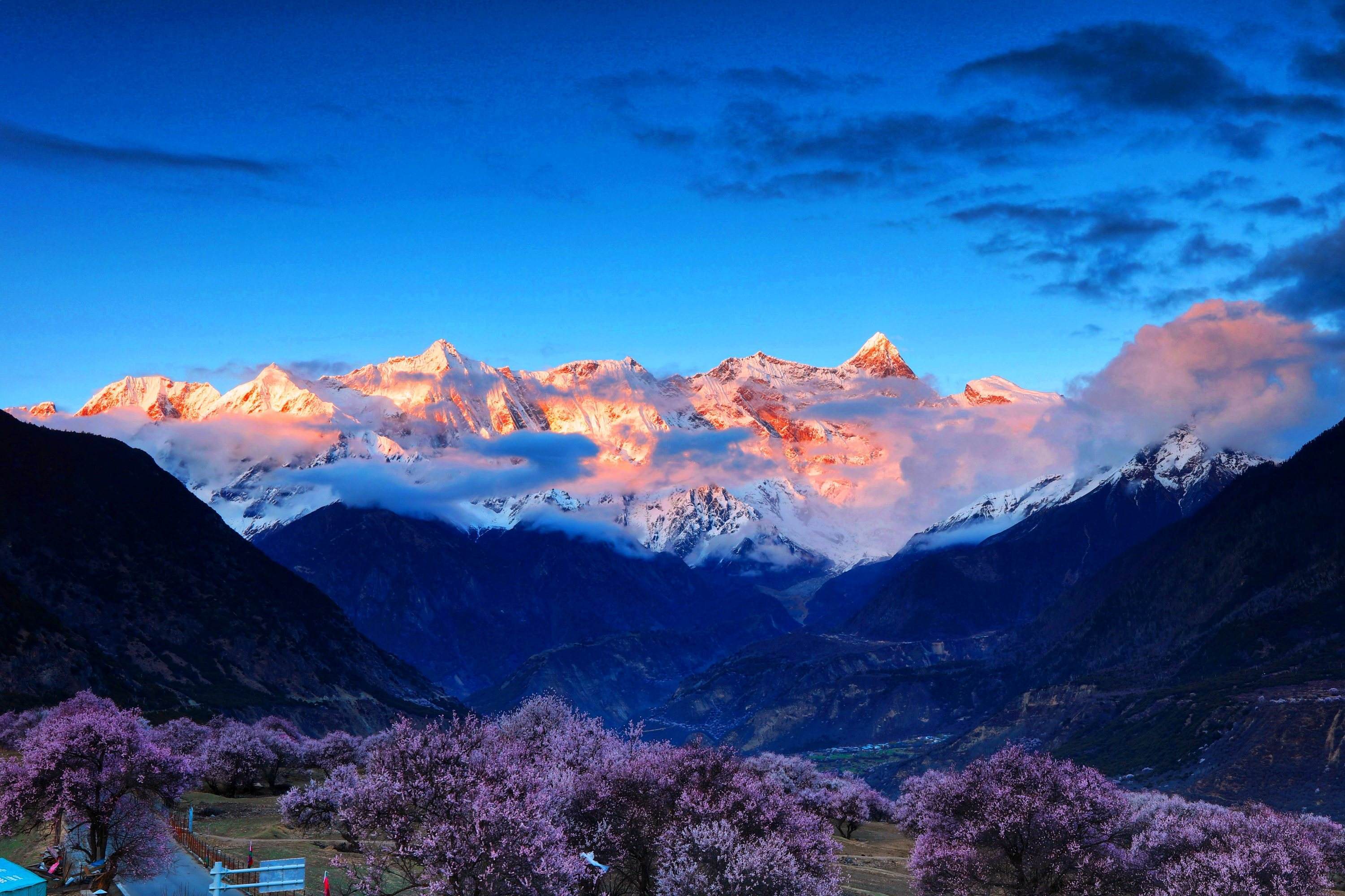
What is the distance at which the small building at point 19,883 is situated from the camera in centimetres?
5588

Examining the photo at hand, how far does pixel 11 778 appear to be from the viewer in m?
69.6

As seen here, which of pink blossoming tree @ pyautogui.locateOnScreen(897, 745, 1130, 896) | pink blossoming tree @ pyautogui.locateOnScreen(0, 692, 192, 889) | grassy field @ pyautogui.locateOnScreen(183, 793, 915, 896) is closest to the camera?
pink blossoming tree @ pyautogui.locateOnScreen(0, 692, 192, 889)

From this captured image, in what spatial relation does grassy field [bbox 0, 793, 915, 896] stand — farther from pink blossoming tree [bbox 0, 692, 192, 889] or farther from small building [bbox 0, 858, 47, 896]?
small building [bbox 0, 858, 47, 896]

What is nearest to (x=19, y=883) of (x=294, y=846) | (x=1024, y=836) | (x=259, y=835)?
(x=294, y=846)

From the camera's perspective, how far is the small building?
5588 centimetres

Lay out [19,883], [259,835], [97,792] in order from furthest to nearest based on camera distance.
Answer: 1. [259,835]
2. [97,792]
3. [19,883]

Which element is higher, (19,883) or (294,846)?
(19,883)

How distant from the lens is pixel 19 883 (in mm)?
56750

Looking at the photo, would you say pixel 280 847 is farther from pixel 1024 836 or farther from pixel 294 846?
pixel 1024 836

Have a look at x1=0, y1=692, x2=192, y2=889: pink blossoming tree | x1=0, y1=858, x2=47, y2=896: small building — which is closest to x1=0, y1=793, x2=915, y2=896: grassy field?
x1=0, y1=692, x2=192, y2=889: pink blossoming tree

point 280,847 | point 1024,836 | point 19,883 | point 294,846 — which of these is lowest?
point 1024,836

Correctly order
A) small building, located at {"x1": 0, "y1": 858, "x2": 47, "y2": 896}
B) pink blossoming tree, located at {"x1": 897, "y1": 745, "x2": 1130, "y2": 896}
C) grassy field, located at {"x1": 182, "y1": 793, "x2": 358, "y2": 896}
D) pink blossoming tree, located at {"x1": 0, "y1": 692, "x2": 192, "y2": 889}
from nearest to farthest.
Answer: small building, located at {"x1": 0, "y1": 858, "x2": 47, "y2": 896}, pink blossoming tree, located at {"x1": 0, "y1": 692, "x2": 192, "y2": 889}, pink blossoming tree, located at {"x1": 897, "y1": 745, "x2": 1130, "y2": 896}, grassy field, located at {"x1": 182, "y1": 793, "x2": 358, "y2": 896}

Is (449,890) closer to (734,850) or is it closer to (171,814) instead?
(734,850)

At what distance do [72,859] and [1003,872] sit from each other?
171 ft
